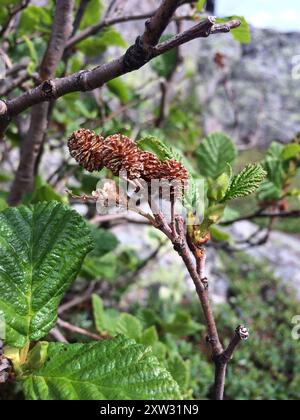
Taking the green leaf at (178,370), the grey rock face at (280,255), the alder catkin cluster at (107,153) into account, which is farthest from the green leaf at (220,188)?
the grey rock face at (280,255)

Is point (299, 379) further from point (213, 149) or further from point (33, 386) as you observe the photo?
point (33, 386)

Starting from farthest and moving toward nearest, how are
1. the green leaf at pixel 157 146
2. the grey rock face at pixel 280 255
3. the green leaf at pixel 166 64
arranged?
the grey rock face at pixel 280 255 → the green leaf at pixel 166 64 → the green leaf at pixel 157 146

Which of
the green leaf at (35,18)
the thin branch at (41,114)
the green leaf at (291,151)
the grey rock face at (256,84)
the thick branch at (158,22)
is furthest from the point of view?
the grey rock face at (256,84)

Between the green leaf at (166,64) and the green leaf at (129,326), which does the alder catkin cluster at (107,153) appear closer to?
the green leaf at (129,326)

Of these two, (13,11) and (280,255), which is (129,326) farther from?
(280,255)

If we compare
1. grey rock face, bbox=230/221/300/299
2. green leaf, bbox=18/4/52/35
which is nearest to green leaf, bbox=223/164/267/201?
green leaf, bbox=18/4/52/35

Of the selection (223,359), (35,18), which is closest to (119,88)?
(35,18)
